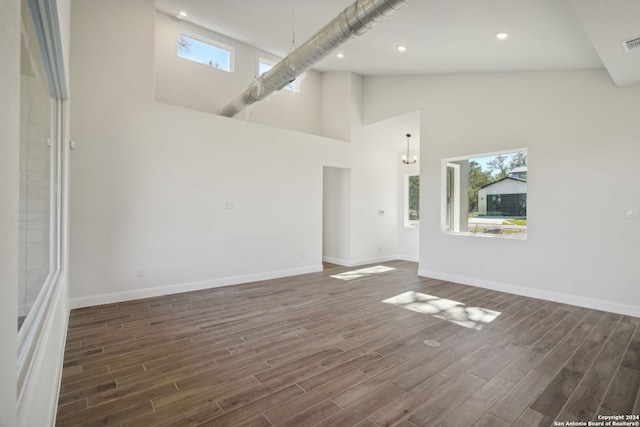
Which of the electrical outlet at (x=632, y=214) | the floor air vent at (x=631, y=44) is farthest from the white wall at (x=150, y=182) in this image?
the electrical outlet at (x=632, y=214)

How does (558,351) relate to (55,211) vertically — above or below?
below

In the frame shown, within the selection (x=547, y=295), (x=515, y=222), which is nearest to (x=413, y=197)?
(x=515, y=222)

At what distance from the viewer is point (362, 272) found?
21.5 feet

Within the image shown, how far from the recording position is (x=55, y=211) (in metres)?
2.92

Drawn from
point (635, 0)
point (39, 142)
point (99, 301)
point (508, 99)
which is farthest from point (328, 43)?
point (99, 301)

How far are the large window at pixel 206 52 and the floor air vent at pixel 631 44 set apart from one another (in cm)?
584

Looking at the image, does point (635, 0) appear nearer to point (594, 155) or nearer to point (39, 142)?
point (594, 155)

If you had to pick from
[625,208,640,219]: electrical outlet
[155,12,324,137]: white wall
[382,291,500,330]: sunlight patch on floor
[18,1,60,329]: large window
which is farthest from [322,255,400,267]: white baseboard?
[18,1,60,329]: large window

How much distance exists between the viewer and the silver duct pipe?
2.99 meters

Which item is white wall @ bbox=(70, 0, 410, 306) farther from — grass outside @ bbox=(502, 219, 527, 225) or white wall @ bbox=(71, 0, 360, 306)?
grass outside @ bbox=(502, 219, 527, 225)

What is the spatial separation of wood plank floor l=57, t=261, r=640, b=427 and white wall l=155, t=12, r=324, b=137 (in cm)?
366

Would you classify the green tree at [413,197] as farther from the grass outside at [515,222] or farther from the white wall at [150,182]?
the white wall at [150,182]

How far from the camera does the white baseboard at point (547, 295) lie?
161 inches

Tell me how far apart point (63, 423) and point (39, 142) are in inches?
68.3
